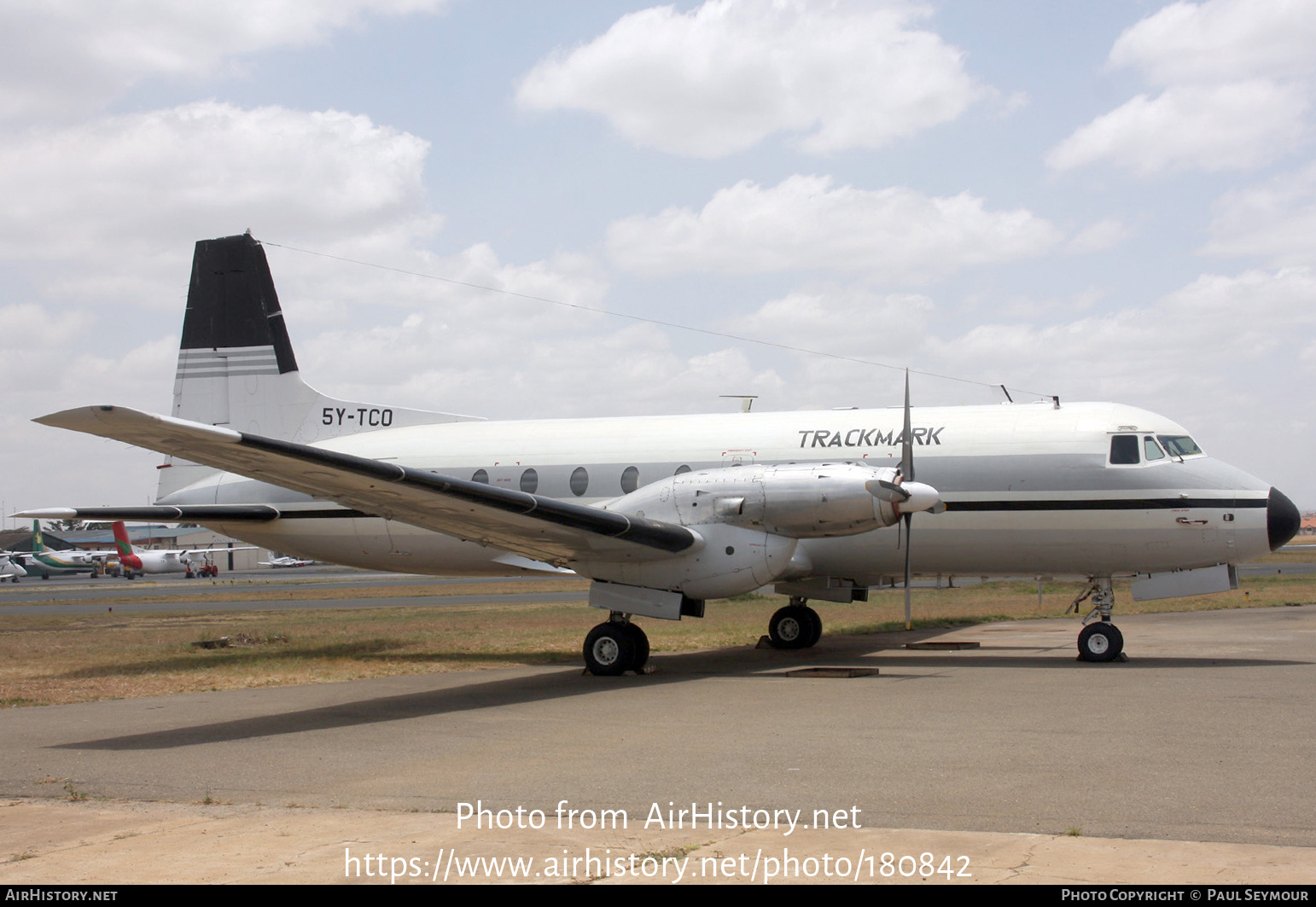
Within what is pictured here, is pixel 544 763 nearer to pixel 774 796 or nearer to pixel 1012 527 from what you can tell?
pixel 774 796

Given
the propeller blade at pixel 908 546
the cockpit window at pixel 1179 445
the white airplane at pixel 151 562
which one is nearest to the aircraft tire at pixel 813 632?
the propeller blade at pixel 908 546

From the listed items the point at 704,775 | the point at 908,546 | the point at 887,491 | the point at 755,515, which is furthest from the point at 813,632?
the point at 704,775

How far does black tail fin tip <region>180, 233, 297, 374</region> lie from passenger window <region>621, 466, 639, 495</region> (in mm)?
6736

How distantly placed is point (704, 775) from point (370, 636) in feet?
48.3

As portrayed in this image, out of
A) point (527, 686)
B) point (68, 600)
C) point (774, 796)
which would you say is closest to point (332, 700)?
point (527, 686)

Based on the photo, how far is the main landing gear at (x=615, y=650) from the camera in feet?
47.6

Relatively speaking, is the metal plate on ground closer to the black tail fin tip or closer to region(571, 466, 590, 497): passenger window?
region(571, 466, 590, 497): passenger window

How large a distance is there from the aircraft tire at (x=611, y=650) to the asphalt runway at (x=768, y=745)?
16.3 inches

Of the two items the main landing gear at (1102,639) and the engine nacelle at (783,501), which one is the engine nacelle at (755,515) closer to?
the engine nacelle at (783,501)

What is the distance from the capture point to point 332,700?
12797 millimetres

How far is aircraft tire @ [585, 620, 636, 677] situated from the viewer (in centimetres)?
1452

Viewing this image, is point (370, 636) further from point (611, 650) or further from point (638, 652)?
point (638, 652)

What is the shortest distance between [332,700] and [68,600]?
3169 cm

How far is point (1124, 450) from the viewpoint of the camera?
15172mm
